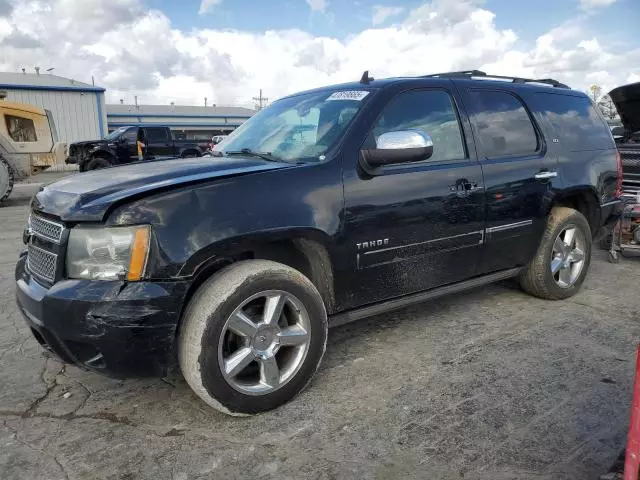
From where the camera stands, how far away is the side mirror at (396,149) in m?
3.08

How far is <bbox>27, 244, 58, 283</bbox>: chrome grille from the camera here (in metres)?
2.63

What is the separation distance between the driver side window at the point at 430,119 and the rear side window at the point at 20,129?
12.1m

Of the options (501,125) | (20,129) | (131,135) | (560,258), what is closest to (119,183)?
(501,125)

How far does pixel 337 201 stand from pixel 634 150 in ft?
16.4

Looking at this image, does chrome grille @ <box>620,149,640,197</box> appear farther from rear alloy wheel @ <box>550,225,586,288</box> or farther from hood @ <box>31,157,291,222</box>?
hood @ <box>31,157,291,222</box>

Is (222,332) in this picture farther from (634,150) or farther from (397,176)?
(634,150)

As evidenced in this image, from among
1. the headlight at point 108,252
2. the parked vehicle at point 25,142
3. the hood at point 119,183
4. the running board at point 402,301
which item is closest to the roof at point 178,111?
the parked vehicle at point 25,142

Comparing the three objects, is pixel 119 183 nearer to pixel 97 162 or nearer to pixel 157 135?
pixel 97 162

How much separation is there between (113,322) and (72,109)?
119 feet

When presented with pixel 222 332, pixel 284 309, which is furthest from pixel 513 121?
pixel 222 332

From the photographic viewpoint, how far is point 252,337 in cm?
272

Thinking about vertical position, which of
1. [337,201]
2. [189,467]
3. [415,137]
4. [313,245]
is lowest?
[189,467]

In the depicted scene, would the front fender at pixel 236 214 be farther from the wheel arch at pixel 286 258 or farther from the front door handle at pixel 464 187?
the front door handle at pixel 464 187

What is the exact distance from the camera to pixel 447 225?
11.5 ft
